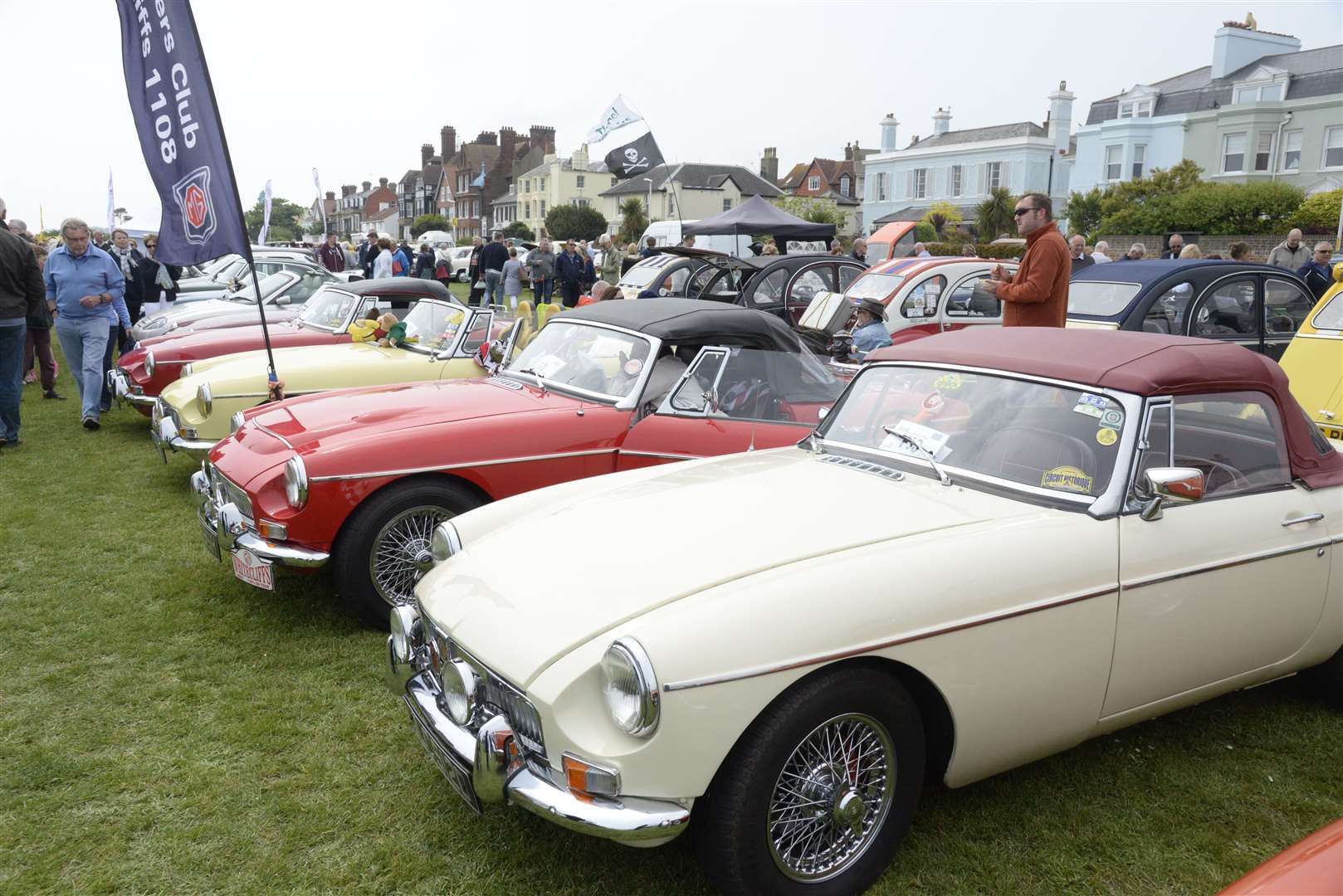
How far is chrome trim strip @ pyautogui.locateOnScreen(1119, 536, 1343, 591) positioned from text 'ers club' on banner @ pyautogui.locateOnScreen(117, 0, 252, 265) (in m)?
5.53

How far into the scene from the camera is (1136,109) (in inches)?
1785

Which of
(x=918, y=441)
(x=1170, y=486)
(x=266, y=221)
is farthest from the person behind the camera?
(x=266, y=221)

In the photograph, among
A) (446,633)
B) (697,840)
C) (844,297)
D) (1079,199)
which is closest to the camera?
(697,840)

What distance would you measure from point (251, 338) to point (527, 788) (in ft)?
25.1

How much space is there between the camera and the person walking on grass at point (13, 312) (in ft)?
27.2

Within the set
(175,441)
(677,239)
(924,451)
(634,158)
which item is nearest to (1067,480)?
(924,451)

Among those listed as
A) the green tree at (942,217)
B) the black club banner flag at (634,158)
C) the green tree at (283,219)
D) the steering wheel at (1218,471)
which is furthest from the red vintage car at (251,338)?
the green tree at (283,219)

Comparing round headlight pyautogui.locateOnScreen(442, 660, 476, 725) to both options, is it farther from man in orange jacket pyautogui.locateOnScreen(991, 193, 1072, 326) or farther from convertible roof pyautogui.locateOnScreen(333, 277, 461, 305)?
convertible roof pyautogui.locateOnScreen(333, 277, 461, 305)

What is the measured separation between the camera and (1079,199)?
133 ft

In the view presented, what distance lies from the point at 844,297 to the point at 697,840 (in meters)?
7.99

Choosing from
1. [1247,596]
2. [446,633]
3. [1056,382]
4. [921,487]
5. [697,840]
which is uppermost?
[1056,382]

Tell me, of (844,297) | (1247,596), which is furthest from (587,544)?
(844,297)

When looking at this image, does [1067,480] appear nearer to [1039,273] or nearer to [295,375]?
[1039,273]

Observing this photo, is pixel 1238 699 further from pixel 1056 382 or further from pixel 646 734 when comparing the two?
pixel 646 734
